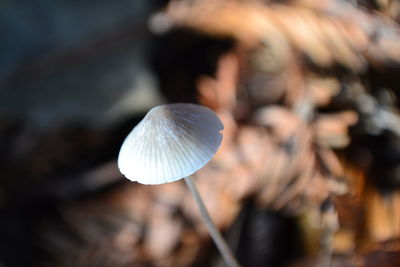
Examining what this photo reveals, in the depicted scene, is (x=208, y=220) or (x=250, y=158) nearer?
(x=208, y=220)

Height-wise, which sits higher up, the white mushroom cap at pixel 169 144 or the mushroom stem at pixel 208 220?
the white mushroom cap at pixel 169 144

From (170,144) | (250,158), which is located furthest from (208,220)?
(250,158)

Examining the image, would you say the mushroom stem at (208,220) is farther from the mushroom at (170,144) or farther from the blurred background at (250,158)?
the blurred background at (250,158)

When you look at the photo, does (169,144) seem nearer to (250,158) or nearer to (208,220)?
(208,220)

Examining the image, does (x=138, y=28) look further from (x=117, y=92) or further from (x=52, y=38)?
(x=52, y=38)

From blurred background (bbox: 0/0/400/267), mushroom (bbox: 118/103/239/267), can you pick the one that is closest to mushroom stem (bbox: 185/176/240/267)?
mushroom (bbox: 118/103/239/267)

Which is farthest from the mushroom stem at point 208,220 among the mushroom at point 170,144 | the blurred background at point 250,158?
the blurred background at point 250,158

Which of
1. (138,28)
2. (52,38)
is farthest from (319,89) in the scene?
(52,38)

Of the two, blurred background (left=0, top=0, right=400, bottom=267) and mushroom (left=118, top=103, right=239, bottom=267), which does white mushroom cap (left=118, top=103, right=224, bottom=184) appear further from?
blurred background (left=0, top=0, right=400, bottom=267)
